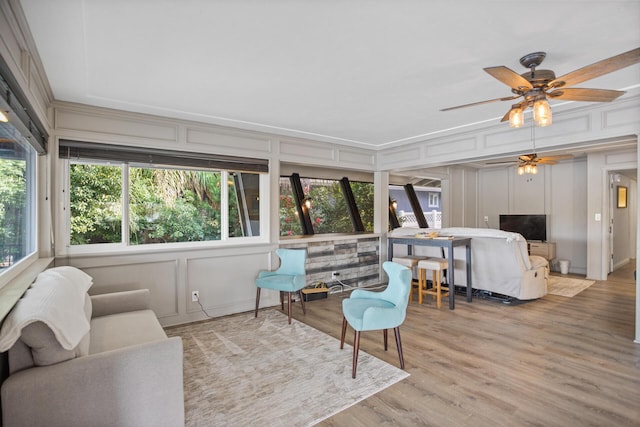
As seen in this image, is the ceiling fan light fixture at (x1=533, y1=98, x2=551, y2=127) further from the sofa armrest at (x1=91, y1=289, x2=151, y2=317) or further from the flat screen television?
the flat screen television

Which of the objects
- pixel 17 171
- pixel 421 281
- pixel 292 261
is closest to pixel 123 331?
pixel 17 171

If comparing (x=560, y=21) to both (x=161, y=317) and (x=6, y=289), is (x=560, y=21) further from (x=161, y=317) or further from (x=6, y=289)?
(x=161, y=317)

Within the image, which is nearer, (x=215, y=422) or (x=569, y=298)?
(x=215, y=422)

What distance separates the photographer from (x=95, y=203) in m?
3.49

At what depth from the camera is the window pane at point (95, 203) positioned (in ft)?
11.1

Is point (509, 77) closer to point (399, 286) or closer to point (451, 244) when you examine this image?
point (399, 286)

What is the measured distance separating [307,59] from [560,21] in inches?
60.3

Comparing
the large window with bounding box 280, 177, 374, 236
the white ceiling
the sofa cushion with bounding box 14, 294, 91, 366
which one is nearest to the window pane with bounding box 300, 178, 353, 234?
the large window with bounding box 280, 177, 374, 236

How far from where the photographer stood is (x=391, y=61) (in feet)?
7.89

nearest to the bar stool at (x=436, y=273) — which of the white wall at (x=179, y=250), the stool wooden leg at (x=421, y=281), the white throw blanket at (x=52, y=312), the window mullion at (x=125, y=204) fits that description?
the stool wooden leg at (x=421, y=281)

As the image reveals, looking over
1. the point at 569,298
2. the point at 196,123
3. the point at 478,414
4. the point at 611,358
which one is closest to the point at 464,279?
the point at 569,298

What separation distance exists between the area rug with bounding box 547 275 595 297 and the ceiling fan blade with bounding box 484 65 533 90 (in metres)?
4.01

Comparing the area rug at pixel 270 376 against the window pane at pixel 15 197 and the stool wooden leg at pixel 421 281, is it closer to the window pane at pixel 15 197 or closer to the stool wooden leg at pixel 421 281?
the window pane at pixel 15 197

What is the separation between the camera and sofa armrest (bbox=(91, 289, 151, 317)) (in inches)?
110
